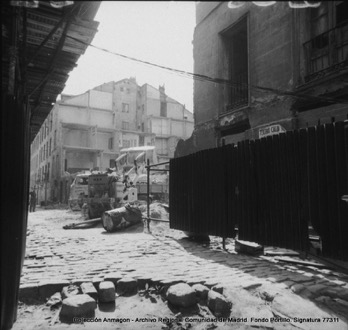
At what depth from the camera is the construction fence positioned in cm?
410

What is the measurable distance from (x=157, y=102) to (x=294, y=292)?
43864 mm

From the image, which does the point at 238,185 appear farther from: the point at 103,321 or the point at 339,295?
the point at 103,321

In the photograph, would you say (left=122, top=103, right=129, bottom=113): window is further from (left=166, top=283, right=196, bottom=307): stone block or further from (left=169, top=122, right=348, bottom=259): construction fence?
(left=166, top=283, right=196, bottom=307): stone block

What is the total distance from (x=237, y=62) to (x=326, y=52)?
4.57 m

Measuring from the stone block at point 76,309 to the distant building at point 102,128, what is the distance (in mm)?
28732

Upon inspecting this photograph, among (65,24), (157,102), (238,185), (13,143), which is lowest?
(238,185)

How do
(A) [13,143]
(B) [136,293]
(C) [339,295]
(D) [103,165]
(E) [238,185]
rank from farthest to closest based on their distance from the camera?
(D) [103,165] → (E) [238,185] → (B) [136,293] → (C) [339,295] → (A) [13,143]

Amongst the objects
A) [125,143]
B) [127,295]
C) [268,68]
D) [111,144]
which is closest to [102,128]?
[111,144]

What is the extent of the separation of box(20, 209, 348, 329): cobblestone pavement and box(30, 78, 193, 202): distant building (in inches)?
1013

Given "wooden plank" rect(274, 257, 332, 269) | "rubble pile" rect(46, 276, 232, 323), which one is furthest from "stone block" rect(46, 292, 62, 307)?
"wooden plank" rect(274, 257, 332, 269)

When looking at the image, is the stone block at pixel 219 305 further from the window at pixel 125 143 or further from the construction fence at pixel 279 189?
the window at pixel 125 143

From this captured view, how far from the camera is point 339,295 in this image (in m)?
3.93

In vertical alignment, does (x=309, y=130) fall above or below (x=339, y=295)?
above

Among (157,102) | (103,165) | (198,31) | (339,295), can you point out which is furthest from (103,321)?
(157,102)
